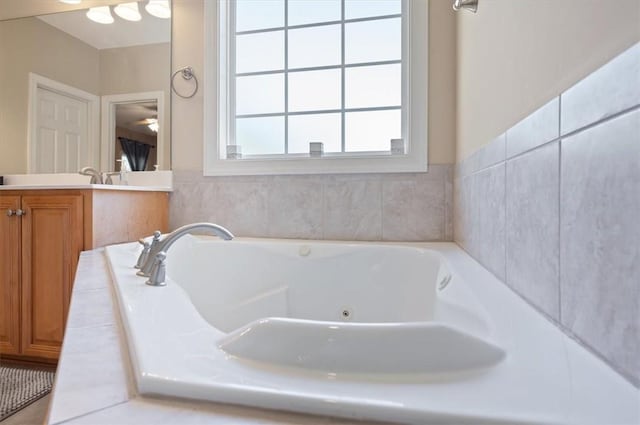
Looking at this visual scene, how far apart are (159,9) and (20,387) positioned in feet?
7.02

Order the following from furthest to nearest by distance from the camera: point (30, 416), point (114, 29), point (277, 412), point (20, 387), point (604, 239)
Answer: point (114, 29) → point (20, 387) → point (30, 416) → point (604, 239) → point (277, 412)

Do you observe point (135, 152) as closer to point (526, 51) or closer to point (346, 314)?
point (346, 314)

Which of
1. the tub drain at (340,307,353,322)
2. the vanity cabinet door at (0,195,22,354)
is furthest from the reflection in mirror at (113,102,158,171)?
the tub drain at (340,307,353,322)

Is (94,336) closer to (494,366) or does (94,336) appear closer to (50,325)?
(494,366)

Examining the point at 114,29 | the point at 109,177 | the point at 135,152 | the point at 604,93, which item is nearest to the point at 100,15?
the point at 114,29

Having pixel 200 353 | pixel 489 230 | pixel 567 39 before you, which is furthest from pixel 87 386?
pixel 489 230

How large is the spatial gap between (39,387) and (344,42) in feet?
7.27

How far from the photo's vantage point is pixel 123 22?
7.78 ft

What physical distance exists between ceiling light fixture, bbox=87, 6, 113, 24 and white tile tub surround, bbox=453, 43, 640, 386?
259 centimetres

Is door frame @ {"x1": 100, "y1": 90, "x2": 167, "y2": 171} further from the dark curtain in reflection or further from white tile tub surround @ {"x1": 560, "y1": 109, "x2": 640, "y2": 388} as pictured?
white tile tub surround @ {"x1": 560, "y1": 109, "x2": 640, "y2": 388}

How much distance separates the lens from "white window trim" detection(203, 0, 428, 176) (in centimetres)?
188

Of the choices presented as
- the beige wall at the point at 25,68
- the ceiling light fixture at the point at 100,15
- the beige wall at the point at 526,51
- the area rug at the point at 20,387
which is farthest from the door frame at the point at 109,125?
the beige wall at the point at 526,51

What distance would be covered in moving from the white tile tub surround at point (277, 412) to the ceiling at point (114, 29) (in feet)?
7.33

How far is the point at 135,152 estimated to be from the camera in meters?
2.34
